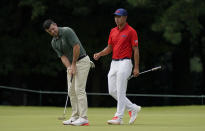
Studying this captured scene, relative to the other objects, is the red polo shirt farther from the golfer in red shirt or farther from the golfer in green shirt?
the golfer in green shirt

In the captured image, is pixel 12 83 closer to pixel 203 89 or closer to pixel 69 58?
pixel 203 89

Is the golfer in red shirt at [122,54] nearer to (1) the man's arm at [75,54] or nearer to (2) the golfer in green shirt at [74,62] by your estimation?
(2) the golfer in green shirt at [74,62]

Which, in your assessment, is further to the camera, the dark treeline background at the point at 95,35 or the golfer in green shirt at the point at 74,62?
the dark treeline background at the point at 95,35

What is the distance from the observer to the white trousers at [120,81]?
11.2m

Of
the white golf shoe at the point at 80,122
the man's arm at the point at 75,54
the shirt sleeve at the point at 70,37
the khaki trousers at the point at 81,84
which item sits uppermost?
the shirt sleeve at the point at 70,37

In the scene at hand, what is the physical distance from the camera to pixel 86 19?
26703 mm

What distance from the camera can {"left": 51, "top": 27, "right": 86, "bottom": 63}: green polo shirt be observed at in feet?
35.6

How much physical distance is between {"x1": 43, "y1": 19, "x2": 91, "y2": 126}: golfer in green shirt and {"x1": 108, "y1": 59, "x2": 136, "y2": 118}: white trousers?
0.52m

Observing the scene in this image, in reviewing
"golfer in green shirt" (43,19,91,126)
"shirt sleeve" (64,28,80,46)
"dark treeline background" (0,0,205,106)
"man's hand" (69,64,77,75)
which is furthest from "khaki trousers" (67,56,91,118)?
"dark treeline background" (0,0,205,106)

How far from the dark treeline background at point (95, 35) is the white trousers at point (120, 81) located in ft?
38.2

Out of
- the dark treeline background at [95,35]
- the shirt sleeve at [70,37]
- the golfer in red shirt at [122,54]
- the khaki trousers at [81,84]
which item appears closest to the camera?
the shirt sleeve at [70,37]

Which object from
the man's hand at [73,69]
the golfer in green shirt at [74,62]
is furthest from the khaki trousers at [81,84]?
the man's hand at [73,69]

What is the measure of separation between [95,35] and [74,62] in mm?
15901

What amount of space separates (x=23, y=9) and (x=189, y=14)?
8234mm
